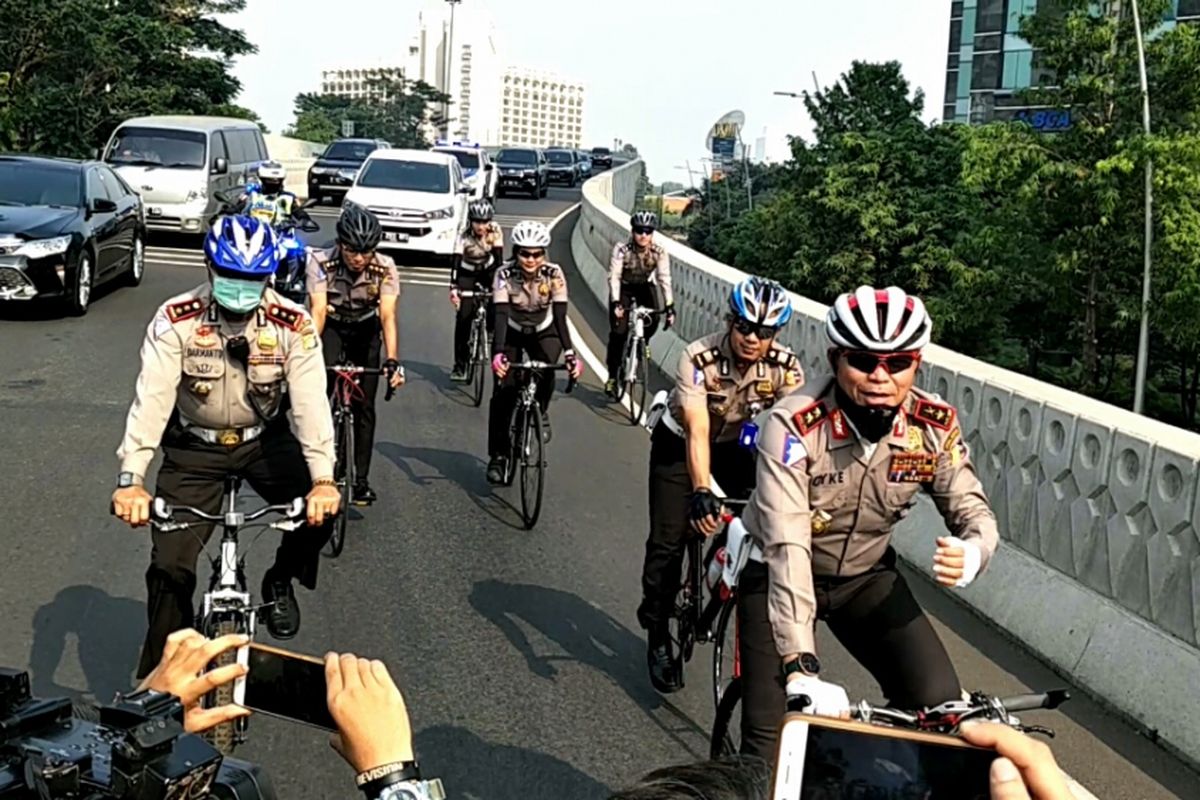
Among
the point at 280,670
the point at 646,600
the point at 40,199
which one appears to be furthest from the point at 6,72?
the point at 280,670

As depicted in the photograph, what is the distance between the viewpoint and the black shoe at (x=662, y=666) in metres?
6.34

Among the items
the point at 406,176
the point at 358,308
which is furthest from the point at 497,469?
the point at 406,176

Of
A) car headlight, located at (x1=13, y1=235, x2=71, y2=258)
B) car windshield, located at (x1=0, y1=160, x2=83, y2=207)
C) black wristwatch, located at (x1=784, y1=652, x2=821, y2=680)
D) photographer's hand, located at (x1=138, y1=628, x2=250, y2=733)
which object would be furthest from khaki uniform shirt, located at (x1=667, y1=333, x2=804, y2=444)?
car windshield, located at (x1=0, y1=160, x2=83, y2=207)

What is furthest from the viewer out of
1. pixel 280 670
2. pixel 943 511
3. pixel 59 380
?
pixel 59 380

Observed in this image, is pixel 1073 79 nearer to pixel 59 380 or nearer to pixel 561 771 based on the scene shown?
pixel 59 380

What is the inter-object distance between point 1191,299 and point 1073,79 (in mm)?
5514

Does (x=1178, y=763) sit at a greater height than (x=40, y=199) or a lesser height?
lesser

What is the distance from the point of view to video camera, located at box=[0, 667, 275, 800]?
1886 mm

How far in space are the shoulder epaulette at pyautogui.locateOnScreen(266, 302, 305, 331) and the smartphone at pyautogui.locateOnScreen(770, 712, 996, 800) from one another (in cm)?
344

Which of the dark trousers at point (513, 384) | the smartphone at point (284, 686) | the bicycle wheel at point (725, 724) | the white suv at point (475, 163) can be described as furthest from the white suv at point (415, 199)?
the smartphone at point (284, 686)

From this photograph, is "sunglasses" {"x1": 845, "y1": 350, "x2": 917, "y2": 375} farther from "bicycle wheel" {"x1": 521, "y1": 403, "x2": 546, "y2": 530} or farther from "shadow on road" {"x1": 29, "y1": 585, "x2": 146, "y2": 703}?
"bicycle wheel" {"x1": 521, "y1": 403, "x2": 546, "y2": 530}

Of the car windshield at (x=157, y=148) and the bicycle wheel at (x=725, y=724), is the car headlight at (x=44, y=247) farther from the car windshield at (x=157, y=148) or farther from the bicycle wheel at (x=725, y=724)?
the bicycle wheel at (x=725, y=724)

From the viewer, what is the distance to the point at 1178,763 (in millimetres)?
5652

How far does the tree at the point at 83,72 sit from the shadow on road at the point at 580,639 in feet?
98.0
